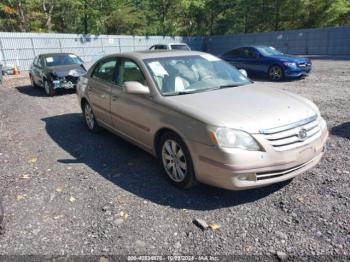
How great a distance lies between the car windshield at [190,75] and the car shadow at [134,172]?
120 centimetres

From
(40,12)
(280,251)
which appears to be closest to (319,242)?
(280,251)

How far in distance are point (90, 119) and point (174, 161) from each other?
304cm

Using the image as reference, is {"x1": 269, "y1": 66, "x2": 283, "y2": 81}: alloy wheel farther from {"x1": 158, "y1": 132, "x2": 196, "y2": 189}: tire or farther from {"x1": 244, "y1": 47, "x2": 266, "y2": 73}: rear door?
{"x1": 158, "y1": 132, "x2": 196, "y2": 189}: tire

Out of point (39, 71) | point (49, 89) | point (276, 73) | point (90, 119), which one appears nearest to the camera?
point (90, 119)

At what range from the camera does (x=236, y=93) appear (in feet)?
13.6

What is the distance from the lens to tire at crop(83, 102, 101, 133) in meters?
6.17

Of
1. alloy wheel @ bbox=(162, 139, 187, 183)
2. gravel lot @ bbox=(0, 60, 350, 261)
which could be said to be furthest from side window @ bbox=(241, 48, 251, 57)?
alloy wheel @ bbox=(162, 139, 187, 183)

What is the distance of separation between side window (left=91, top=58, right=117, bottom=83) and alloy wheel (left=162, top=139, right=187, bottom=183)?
1.87 m

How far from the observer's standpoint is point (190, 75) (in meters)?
4.52

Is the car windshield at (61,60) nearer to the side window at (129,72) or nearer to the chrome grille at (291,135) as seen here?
the side window at (129,72)

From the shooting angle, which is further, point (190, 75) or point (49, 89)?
point (49, 89)

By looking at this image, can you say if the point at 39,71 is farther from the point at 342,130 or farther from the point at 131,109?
the point at 342,130

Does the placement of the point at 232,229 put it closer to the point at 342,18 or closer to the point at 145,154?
the point at 145,154

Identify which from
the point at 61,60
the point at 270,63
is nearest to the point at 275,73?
the point at 270,63
